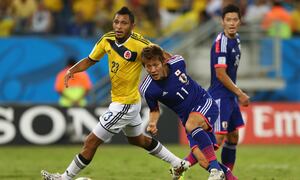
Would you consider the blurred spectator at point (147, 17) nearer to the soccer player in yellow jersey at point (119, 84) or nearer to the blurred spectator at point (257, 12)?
the blurred spectator at point (257, 12)

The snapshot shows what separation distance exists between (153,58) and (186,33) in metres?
12.9

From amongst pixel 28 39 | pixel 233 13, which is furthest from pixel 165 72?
pixel 28 39

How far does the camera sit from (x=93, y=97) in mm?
23438

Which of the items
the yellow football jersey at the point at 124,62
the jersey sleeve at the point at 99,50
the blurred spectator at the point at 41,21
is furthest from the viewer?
the blurred spectator at the point at 41,21

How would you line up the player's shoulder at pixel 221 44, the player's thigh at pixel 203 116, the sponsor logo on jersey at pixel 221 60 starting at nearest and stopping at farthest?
the player's thigh at pixel 203 116 → the sponsor logo on jersey at pixel 221 60 → the player's shoulder at pixel 221 44

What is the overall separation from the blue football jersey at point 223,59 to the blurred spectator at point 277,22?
1117 cm

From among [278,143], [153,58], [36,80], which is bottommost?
[278,143]

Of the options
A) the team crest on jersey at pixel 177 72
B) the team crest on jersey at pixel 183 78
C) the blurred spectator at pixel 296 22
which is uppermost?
the team crest on jersey at pixel 177 72

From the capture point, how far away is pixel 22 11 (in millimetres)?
23594

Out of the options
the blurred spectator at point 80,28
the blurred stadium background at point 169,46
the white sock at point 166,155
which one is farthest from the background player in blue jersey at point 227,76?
the blurred spectator at point 80,28

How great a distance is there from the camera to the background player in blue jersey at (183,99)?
11.1m

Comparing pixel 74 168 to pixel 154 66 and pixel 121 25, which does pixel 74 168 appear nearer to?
pixel 154 66

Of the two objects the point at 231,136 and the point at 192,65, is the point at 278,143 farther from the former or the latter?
the point at 231,136

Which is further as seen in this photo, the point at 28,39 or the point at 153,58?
the point at 28,39
